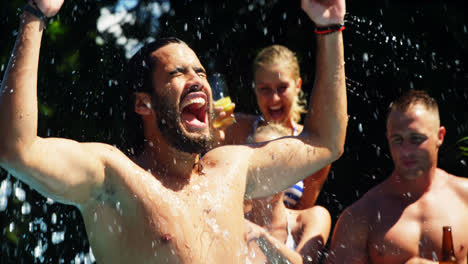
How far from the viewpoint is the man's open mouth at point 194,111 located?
10.4 feet

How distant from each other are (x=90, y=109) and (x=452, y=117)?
121 inches

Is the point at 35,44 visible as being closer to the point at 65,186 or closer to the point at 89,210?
the point at 65,186

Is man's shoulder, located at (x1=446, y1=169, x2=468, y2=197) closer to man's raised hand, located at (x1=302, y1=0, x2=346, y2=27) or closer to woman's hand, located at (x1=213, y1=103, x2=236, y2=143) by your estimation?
woman's hand, located at (x1=213, y1=103, x2=236, y2=143)

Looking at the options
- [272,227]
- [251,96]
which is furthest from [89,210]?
[251,96]

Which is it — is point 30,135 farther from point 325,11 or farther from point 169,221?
point 325,11

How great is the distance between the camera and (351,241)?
13.9ft

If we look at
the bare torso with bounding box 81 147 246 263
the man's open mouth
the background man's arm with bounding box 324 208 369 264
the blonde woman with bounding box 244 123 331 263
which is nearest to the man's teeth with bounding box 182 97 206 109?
the man's open mouth

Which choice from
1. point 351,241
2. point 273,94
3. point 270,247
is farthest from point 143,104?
point 273,94

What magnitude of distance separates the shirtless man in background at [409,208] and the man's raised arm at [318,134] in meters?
0.99

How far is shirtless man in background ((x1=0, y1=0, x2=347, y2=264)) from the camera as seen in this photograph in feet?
8.02

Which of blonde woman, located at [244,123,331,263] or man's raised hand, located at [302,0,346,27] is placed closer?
man's raised hand, located at [302,0,346,27]

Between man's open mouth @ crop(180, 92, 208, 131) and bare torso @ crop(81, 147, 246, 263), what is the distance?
0.27 metres

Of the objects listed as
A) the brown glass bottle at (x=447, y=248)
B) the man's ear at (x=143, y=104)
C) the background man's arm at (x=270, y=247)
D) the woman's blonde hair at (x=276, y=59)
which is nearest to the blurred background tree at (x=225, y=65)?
the woman's blonde hair at (x=276, y=59)

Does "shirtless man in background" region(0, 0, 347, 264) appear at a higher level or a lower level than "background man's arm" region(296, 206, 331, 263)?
higher
